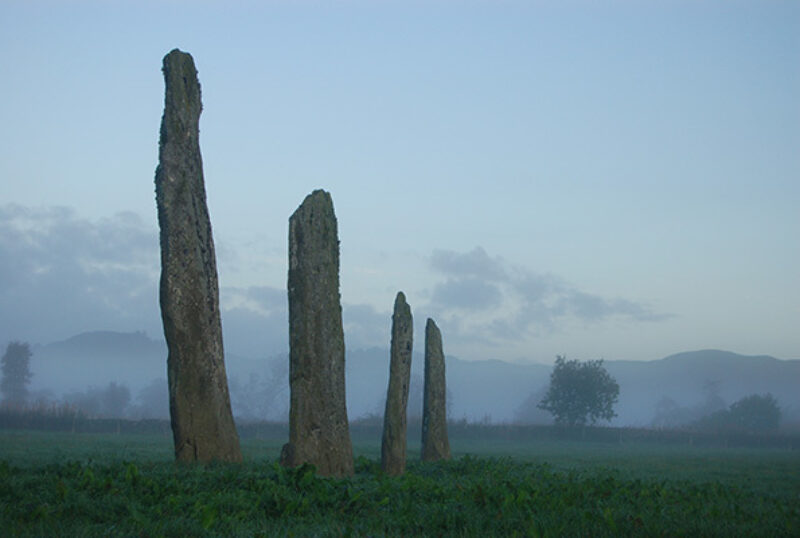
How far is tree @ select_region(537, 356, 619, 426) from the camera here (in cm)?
7581

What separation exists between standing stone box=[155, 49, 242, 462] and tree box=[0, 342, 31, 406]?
128 metres

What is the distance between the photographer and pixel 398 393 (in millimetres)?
19484

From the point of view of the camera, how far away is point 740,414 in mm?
96875

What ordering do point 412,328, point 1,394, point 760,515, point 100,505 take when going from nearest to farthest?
point 100,505
point 760,515
point 412,328
point 1,394

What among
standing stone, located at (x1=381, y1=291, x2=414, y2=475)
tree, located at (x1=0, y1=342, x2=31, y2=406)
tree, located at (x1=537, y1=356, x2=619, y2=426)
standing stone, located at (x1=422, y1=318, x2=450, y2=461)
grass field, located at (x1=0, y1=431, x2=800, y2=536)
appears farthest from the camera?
tree, located at (x1=0, y1=342, x2=31, y2=406)

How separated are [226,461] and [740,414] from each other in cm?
9679

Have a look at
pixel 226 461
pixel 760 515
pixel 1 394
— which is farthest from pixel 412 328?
pixel 1 394

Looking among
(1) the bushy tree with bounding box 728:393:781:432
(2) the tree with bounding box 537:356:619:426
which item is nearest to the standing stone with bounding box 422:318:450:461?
(2) the tree with bounding box 537:356:619:426

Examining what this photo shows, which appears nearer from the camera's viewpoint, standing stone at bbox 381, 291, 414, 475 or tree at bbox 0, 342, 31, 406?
standing stone at bbox 381, 291, 414, 475

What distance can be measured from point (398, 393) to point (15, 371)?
420ft

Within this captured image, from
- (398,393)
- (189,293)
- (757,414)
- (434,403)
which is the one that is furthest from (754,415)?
(189,293)

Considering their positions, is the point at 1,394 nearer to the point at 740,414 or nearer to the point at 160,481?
the point at 740,414

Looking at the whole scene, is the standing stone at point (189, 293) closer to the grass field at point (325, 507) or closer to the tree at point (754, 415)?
the grass field at point (325, 507)

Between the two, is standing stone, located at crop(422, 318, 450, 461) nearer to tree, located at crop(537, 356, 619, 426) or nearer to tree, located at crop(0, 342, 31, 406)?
tree, located at crop(537, 356, 619, 426)
